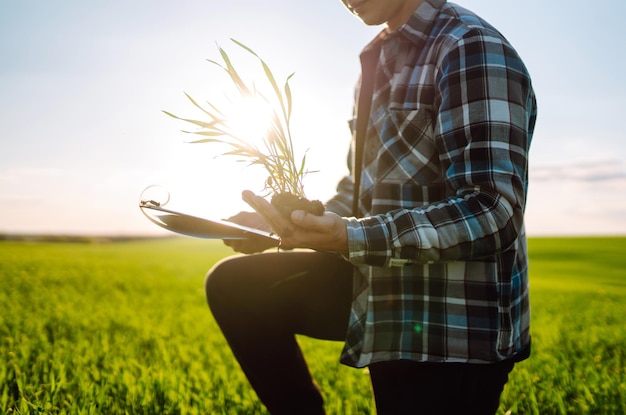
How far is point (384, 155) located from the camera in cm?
201

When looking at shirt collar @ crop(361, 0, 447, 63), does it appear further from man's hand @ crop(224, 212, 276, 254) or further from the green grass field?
the green grass field

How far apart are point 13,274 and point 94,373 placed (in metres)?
8.51

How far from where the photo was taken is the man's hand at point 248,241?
2356 millimetres

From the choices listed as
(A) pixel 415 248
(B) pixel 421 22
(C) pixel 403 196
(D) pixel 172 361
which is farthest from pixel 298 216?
(D) pixel 172 361

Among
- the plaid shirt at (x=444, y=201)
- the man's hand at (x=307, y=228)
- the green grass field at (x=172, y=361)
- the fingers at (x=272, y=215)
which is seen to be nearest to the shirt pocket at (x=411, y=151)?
the plaid shirt at (x=444, y=201)

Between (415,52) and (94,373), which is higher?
(415,52)

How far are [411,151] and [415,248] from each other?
521mm

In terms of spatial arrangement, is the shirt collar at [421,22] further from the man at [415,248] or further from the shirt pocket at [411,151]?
the shirt pocket at [411,151]

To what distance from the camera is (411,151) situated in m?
1.90

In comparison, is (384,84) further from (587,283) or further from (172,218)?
(587,283)

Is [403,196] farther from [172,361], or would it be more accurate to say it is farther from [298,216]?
[172,361]

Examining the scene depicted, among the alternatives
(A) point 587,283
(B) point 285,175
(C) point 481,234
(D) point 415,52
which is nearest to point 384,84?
(D) point 415,52

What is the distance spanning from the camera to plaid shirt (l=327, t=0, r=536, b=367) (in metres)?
1.52

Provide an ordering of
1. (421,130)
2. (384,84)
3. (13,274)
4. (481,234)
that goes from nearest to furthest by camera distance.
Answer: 1. (481,234)
2. (421,130)
3. (384,84)
4. (13,274)
